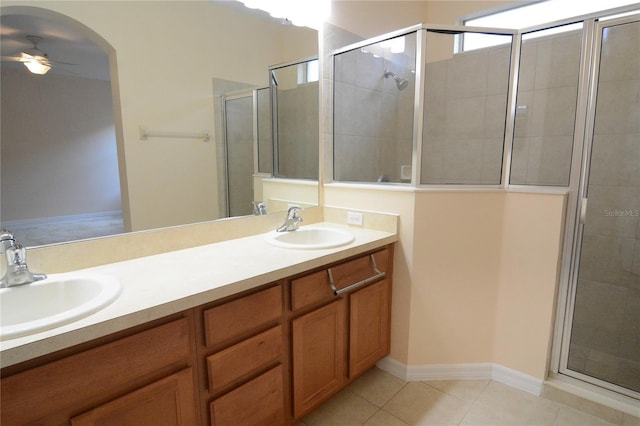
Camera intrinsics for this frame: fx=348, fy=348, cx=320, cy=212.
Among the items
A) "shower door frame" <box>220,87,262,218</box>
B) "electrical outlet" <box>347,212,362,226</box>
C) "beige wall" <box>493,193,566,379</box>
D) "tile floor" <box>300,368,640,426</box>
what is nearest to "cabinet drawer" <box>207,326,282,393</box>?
"tile floor" <box>300,368,640,426</box>

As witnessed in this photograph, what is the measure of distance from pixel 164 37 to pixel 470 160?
1922 millimetres

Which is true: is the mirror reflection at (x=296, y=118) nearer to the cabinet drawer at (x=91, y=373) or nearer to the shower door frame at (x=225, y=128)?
the shower door frame at (x=225, y=128)

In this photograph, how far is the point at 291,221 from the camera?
195cm

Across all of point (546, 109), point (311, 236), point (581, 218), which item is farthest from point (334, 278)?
point (546, 109)

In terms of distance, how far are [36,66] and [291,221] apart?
1241 mm

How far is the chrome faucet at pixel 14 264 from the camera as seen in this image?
1094mm

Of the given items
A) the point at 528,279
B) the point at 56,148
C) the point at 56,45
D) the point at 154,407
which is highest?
the point at 56,45

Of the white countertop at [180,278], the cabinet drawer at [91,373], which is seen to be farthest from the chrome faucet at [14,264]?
the cabinet drawer at [91,373]

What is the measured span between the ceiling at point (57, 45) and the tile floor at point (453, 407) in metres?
1.79

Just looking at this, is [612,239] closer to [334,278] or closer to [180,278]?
[334,278]

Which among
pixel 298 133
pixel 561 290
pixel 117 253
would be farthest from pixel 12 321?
pixel 561 290

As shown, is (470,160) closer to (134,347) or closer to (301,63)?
(301,63)

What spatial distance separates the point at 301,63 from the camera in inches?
81.7

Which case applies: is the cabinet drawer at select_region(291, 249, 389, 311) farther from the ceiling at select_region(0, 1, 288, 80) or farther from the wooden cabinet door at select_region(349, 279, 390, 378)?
the ceiling at select_region(0, 1, 288, 80)
